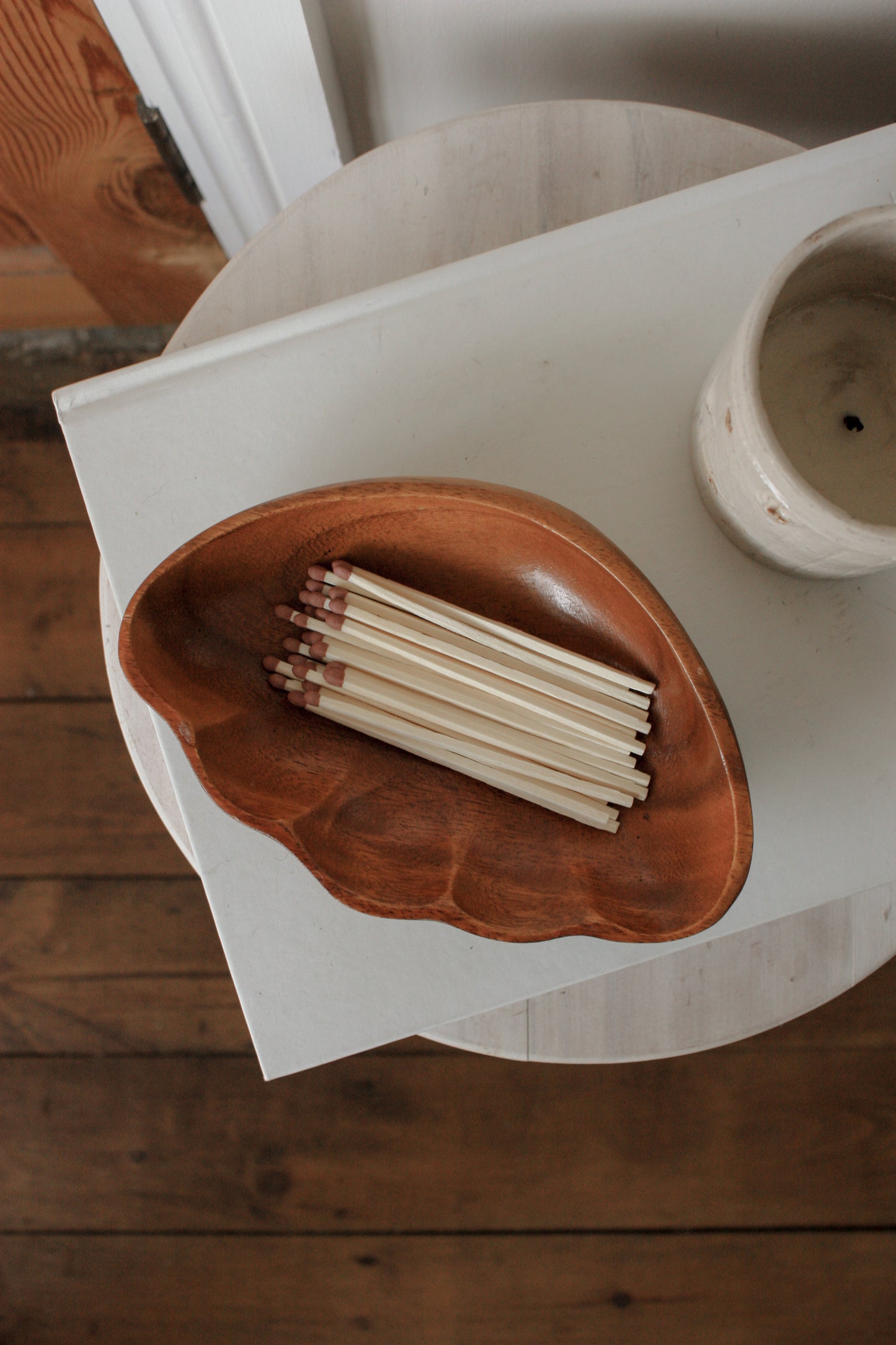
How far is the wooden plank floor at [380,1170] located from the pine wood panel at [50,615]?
0.42 feet

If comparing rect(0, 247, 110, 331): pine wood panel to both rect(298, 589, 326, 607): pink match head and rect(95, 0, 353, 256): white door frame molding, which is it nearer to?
rect(95, 0, 353, 256): white door frame molding

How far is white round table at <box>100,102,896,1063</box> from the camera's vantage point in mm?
433

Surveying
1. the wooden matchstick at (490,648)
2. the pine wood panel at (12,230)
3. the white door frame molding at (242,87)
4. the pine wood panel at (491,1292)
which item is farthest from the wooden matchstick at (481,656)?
the pine wood panel at (491,1292)

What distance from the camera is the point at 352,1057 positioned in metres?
0.75

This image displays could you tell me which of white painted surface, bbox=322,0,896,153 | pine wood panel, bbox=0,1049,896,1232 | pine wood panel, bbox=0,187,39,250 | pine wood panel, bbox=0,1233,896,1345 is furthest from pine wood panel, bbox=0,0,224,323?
pine wood panel, bbox=0,1233,896,1345

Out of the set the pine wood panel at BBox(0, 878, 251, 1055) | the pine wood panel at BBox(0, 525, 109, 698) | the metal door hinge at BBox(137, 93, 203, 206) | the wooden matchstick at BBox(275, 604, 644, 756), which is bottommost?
the pine wood panel at BBox(0, 878, 251, 1055)

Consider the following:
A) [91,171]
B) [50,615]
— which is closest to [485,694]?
[91,171]

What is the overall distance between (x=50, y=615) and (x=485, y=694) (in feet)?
2.00

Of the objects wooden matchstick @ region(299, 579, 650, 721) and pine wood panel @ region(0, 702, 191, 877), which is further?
pine wood panel @ region(0, 702, 191, 877)

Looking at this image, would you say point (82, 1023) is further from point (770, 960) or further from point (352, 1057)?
point (770, 960)

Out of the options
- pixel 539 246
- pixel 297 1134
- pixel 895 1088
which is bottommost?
pixel 297 1134

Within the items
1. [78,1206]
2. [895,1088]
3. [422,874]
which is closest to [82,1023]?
[78,1206]

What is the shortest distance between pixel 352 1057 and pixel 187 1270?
0.74ft

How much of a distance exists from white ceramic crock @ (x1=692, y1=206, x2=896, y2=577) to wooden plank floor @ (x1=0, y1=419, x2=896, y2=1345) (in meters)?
0.57
